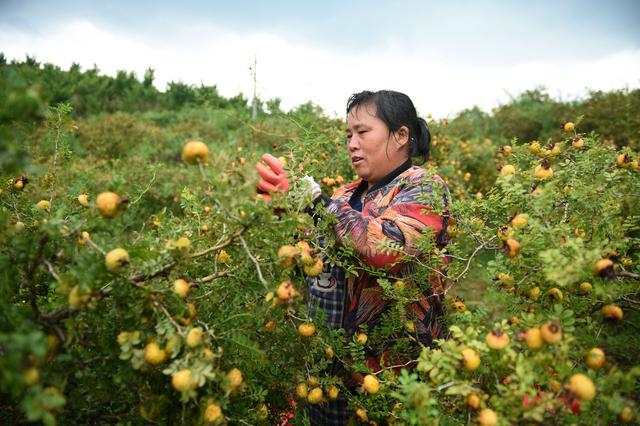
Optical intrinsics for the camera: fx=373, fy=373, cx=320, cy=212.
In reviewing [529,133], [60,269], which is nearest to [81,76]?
[529,133]

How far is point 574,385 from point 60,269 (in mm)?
1344

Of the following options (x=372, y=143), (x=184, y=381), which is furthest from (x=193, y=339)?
(x=372, y=143)

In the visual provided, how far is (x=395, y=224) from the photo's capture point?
1.44 metres

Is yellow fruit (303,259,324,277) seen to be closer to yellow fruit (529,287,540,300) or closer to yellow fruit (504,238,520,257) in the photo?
yellow fruit (504,238,520,257)

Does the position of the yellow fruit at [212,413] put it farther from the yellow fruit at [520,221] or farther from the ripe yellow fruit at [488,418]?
the yellow fruit at [520,221]

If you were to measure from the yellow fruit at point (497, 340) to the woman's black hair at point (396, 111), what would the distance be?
111 centimetres

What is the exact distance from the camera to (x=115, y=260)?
838 mm

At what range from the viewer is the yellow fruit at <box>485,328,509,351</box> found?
90cm

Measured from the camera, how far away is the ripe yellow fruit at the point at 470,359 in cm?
90

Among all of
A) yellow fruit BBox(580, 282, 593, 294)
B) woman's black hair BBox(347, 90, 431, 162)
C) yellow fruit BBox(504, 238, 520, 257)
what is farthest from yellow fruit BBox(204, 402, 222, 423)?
woman's black hair BBox(347, 90, 431, 162)

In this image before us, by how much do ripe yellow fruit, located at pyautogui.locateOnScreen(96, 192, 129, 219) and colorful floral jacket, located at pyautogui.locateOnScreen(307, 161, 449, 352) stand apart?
2.33 ft

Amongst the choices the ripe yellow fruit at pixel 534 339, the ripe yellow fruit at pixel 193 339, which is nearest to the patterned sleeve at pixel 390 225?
the ripe yellow fruit at pixel 534 339

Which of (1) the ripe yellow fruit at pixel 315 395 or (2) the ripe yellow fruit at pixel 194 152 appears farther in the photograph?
(1) the ripe yellow fruit at pixel 315 395

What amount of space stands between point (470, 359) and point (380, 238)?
534 mm
